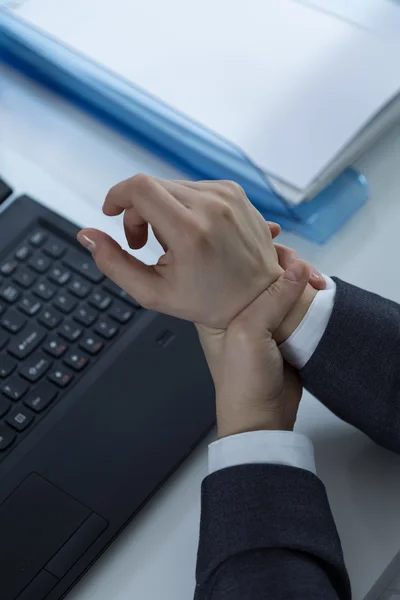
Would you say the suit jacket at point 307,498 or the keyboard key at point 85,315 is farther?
the keyboard key at point 85,315

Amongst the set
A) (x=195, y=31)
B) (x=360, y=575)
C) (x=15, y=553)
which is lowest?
(x=15, y=553)

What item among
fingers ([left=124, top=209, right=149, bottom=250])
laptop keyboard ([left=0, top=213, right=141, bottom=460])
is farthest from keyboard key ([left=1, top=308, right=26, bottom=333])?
fingers ([left=124, top=209, right=149, bottom=250])

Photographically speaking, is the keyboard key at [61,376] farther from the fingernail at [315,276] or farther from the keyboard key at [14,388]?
the fingernail at [315,276]

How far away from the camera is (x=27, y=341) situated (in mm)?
521

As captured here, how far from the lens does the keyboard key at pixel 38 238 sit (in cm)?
57

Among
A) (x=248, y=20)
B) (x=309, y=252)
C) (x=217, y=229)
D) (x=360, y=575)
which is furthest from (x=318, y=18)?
(x=360, y=575)

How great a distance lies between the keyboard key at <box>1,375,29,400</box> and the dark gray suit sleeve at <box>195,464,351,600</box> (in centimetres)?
15

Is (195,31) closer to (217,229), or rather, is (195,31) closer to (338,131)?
(338,131)

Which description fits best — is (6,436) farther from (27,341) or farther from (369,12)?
(369,12)

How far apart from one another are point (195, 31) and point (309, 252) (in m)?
0.24

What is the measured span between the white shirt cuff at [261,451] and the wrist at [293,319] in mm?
64

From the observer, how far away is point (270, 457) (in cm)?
46

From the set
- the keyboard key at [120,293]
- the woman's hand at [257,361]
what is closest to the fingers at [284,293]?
the woman's hand at [257,361]

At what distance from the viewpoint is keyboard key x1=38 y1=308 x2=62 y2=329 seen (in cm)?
53
